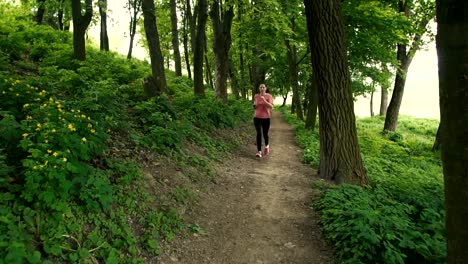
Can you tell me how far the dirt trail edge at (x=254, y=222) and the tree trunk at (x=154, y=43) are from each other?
11.6ft

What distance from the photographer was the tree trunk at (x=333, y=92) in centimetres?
722

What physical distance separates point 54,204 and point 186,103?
7.68m

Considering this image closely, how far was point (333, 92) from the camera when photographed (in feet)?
24.6

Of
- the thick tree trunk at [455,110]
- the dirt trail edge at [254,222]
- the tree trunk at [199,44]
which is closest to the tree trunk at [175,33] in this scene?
the tree trunk at [199,44]

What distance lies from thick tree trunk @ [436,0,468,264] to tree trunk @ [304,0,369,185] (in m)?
4.71

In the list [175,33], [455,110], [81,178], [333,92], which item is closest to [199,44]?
[333,92]

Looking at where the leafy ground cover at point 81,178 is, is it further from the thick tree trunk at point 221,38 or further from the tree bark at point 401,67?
the tree bark at point 401,67

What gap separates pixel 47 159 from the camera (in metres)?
3.83

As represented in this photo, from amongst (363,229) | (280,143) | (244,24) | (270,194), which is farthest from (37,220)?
(244,24)

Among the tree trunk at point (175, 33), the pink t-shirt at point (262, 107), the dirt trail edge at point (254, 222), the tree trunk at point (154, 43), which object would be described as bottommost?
the dirt trail edge at point (254, 222)

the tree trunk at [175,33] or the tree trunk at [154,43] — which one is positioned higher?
the tree trunk at [175,33]

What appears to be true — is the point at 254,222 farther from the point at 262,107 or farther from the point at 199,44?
the point at 199,44

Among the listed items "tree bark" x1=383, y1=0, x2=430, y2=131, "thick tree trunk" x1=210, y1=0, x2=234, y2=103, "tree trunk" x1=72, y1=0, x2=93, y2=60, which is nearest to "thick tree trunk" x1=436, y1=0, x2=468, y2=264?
"tree trunk" x1=72, y1=0, x2=93, y2=60

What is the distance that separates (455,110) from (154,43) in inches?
351
